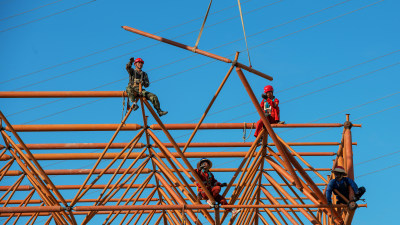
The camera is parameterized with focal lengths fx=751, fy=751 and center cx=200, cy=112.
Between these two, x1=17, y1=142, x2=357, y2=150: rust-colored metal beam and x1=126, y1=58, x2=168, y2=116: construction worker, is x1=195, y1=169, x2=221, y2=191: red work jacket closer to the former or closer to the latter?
x1=126, y1=58, x2=168, y2=116: construction worker

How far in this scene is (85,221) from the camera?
2298 centimetres

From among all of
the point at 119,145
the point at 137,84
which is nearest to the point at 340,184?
the point at 137,84

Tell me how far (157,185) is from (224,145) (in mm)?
3949

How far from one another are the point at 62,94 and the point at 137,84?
2603mm

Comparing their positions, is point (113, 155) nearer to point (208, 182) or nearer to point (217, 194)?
point (208, 182)

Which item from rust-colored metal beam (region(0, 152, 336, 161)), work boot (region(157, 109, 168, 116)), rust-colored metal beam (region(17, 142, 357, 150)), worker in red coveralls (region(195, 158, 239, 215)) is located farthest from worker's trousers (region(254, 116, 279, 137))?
rust-colored metal beam (region(0, 152, 336, 161))

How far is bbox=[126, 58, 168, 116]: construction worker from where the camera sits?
20.2m

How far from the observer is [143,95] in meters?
20.3

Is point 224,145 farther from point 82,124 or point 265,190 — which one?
point 82,124

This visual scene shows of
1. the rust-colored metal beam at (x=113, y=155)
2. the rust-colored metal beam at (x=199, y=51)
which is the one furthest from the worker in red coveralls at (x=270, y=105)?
the rust-colored metal beam at (x=113, y=155)

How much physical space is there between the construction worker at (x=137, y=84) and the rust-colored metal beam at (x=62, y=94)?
0.29m

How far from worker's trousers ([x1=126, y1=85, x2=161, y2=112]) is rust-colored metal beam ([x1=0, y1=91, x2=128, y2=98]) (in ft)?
0.91

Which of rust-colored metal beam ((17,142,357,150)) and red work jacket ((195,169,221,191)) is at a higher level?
rust-colored metal beam ((17,142,357,150))

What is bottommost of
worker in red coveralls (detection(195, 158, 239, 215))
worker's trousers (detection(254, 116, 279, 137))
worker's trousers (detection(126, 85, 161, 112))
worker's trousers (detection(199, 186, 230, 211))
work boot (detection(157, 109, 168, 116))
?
worker's trousers (detection(199, 186, 230, 211))
